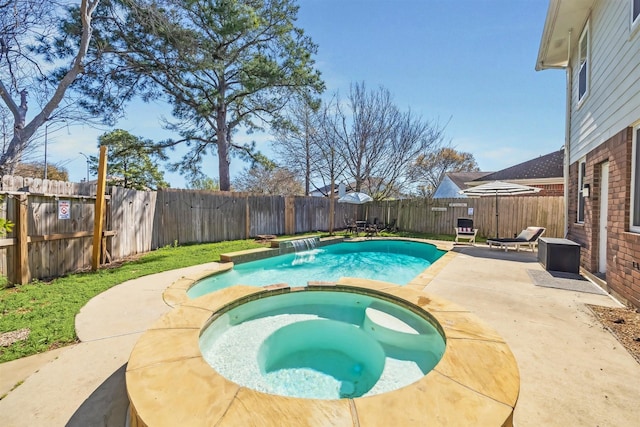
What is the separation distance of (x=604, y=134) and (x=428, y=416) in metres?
5.83

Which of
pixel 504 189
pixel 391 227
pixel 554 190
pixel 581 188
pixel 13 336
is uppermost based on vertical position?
pixel 554 190

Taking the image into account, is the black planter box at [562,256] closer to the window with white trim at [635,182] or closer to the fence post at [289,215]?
the window with white trim at [635,182]

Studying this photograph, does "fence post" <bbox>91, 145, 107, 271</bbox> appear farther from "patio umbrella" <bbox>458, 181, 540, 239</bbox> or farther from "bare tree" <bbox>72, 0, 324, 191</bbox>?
"patio umbrella" <bbox>458, 181, 540, 239</bbox>

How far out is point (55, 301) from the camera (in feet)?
12.2

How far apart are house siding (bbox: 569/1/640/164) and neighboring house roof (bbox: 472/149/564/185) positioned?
9.01 metres

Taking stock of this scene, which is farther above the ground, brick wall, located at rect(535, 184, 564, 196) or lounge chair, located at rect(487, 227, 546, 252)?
brick wall, located at rect(535, 184, 564, 196)

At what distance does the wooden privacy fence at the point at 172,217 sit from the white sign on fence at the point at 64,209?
16 millimetres

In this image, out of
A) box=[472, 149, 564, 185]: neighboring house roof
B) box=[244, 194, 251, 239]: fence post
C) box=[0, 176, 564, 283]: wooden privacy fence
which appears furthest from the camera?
box=[472, 149, 564, 185]: neighboring house roof

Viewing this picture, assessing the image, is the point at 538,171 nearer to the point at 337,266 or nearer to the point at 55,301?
the point at 337,266

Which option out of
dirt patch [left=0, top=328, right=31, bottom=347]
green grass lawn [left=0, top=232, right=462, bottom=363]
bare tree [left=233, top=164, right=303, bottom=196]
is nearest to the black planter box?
green grass lawn [left=0, top=232, right=462, bottom=363]

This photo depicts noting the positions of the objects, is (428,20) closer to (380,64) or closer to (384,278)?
(380,64)

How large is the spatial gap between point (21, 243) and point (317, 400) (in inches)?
216

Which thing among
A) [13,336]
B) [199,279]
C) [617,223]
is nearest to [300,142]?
[199,279]

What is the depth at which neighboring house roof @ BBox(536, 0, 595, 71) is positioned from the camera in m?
5.45
